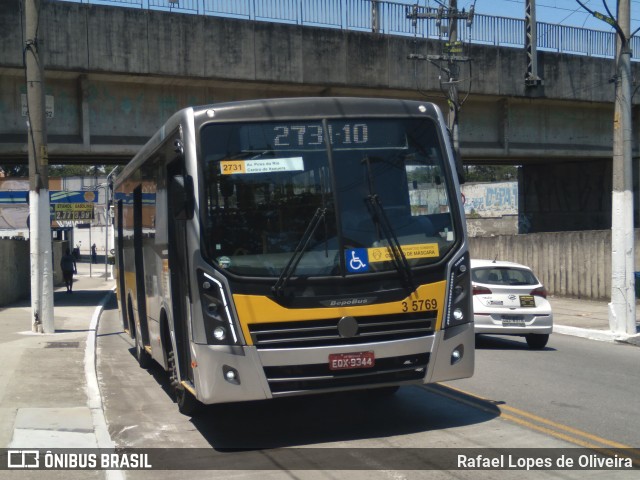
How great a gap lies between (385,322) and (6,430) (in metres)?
4.10

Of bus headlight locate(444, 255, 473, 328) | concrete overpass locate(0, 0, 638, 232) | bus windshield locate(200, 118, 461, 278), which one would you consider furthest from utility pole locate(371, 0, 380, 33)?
bus headlight locate(444, 255, 473, 328)

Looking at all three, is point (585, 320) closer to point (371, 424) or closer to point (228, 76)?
point (228, 76)

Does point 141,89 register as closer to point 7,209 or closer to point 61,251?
point 61,251

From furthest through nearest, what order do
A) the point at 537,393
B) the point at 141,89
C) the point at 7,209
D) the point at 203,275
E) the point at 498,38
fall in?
the point at 7,209 → the point at 498,38 → the point at 141,89 → the point at 537,393 → the point at 203,275

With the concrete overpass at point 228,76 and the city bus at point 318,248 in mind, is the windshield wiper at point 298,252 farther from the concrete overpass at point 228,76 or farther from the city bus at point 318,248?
the concrete overpass at point 228,76

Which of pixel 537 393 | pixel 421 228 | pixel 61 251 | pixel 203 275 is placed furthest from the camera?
pixel 61 251

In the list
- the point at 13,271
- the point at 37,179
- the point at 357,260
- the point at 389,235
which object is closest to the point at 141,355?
the point at 37,179

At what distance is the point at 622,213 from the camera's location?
659 inches

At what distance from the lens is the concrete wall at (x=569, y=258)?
24.4 metres

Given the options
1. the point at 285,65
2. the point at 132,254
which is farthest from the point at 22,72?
the point at 132,254

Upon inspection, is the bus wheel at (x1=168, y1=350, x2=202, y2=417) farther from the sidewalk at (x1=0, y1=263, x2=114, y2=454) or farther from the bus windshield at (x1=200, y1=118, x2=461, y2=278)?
the bus windshield at (x1=200, y1=118, x2=461, y2=278)

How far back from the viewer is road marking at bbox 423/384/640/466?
7.59m

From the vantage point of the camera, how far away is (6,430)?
27.7 feet

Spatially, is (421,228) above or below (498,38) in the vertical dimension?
below
